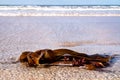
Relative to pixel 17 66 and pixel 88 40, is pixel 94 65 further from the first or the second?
pixel 88 40

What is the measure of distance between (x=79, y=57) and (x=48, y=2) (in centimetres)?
850

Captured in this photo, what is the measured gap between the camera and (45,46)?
3.51 m

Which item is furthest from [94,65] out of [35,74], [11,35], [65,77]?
[11,35]

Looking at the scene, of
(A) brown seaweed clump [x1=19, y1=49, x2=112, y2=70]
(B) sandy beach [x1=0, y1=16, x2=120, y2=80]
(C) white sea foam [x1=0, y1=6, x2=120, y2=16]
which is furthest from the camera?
(C) white sea foam [x1=0, y1=6, x2=120, y2=16]

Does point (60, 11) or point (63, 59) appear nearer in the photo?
point (63, 59)

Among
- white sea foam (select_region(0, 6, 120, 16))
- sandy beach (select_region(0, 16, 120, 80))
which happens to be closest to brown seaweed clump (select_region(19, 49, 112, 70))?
sandy beach (select_region(0, 16, 120, 80))

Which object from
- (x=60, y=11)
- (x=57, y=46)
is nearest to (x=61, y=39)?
(x=57, y=46)

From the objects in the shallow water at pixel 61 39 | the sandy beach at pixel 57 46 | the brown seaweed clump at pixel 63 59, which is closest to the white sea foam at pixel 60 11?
the sandy beach at pixel 57 46

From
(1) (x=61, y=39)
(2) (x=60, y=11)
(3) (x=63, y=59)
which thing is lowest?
(2) (x=60, y=11)

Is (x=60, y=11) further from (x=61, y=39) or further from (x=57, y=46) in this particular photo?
(x=57, y=46)

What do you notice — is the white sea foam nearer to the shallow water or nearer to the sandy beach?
the sandy beach

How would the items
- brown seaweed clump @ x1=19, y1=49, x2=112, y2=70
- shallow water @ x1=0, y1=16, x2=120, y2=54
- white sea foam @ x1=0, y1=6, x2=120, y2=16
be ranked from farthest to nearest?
white sea foam @ x1=0, y1=6, x2=120, y2=16 → shallow water @ x1=0, y1=16, x2=120, y2=54 → brown seaweed clump @ x1=19, y1=49, x2=112, y2=70

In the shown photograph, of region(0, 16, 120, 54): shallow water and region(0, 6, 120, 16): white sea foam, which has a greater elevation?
region(0, 16, 120, 54): shallow water

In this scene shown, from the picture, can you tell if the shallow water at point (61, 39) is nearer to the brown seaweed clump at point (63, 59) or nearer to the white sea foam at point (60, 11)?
the brown seaweed clump at point (63, 59)
